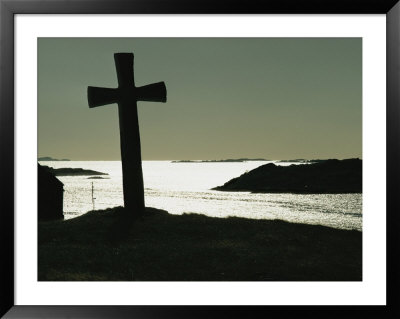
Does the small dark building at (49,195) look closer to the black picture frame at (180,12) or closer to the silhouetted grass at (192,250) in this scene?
the silhouetted grass at (192,250)

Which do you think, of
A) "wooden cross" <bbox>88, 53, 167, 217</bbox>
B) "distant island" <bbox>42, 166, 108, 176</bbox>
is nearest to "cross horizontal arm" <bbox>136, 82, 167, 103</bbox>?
"wooden cross" <bbox>88, 53, 167, 217</bbox>

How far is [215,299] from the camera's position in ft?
9.88

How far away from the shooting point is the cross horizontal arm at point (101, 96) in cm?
405

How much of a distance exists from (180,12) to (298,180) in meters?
1.99

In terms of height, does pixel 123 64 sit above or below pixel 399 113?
above

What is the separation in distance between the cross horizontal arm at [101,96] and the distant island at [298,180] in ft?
4.30

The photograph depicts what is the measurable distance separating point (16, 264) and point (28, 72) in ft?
4.16

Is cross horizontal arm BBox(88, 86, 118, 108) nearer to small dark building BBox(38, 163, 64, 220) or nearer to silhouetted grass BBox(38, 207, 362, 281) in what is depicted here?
small dark building BBox(38, 163, 64, 220)

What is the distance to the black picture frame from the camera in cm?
292

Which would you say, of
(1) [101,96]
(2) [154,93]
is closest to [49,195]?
→ (1) [101,96]

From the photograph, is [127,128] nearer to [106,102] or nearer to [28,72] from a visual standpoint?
[106,102]

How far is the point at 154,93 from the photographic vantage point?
4250 mm

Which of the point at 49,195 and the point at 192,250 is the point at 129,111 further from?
the point at 192,250

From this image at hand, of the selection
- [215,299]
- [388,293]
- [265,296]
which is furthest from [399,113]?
[215,299]
